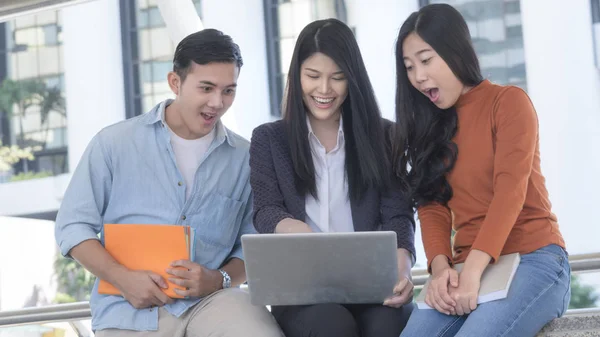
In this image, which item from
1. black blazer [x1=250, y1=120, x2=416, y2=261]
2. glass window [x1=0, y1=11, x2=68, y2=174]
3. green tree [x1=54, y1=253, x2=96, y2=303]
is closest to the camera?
black blazer [x1=250, y1=120, x2=416, y2=261]

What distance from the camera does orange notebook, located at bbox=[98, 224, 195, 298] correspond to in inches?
78.5

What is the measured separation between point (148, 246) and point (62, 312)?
79cm

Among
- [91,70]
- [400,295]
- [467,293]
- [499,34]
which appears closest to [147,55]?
[91,70]

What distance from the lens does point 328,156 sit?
2143mm

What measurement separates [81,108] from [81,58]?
0.95 meters

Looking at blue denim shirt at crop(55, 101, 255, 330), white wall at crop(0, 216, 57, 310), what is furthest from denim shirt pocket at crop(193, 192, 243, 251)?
white wall at crop(0, 216, 57, 310)

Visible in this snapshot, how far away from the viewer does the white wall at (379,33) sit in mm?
13297

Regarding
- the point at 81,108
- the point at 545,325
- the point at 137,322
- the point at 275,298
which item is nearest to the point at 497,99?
the point at 545,325

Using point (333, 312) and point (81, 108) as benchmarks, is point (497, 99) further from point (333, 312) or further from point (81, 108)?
point (81, 108)

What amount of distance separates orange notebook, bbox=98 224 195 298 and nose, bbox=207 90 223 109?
0.38 metres

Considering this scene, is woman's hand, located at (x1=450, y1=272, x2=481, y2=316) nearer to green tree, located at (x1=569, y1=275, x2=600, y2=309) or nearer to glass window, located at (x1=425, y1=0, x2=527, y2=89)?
glass window, located at (x1=425, y1=0, x2=527, y2=89)

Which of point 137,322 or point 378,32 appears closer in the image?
point 137,322

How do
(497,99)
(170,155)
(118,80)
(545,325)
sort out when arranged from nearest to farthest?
(545,325) < (497,99) < (170,155) < (118,80)

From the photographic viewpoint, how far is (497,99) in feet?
6.27
